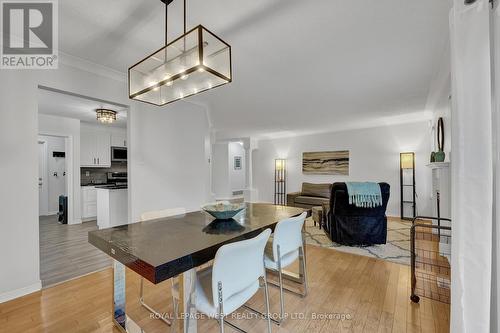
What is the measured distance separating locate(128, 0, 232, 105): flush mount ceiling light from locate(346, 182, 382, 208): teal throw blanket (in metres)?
2.46

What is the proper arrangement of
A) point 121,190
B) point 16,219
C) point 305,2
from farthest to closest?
1. point 121,190
2. point 16,219
3. point 305,2

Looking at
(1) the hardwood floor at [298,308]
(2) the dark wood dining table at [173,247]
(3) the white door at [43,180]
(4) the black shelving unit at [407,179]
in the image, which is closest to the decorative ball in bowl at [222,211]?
(2) the dark wood dining table at [173,247]

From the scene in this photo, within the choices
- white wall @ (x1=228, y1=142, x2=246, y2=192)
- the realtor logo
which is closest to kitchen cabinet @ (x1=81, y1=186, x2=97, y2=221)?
the realtor logo

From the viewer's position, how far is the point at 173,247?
121cm

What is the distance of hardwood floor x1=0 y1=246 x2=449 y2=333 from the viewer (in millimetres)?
1647

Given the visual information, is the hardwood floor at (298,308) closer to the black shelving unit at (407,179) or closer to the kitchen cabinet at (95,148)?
the black shelving unit at (407,179)

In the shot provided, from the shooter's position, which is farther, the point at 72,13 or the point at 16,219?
the point at 16,219

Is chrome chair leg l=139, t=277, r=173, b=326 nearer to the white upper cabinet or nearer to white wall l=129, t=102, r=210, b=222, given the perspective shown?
white wall l=129, t=102, r=210, b=222

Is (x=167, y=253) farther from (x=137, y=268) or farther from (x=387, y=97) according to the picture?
(x=387, y=97)

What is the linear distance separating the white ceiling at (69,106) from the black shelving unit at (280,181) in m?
4.59

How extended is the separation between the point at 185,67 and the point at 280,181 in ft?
20.6

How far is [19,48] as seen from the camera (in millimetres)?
2055

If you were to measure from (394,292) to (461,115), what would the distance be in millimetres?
1805

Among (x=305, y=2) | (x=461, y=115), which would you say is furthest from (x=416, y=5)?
(x=461, y=115)
